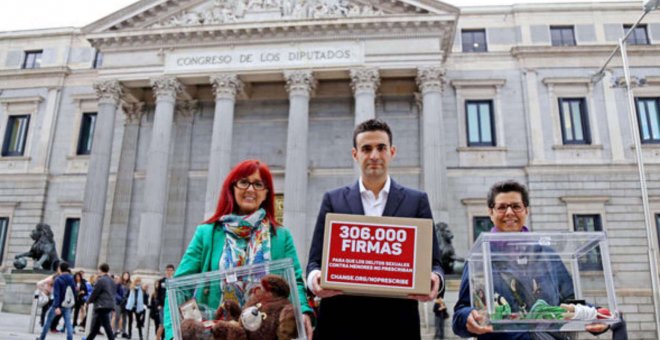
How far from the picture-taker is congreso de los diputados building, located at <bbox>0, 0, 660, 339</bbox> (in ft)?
75.9

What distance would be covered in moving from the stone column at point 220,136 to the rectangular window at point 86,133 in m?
9.65

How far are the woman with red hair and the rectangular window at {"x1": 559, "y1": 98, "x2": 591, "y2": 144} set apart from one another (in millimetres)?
24918

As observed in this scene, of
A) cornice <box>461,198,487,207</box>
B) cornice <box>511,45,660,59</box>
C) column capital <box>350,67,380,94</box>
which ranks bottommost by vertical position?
cornice <box>461,198,487,207</box>

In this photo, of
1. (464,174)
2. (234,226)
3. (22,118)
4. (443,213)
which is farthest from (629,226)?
(22,118)

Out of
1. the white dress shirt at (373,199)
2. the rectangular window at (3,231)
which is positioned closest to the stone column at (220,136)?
the rectangular window at (3,231)

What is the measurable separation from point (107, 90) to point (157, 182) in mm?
5858

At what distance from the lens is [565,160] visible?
24.9m

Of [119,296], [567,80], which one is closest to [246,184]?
[119,296]

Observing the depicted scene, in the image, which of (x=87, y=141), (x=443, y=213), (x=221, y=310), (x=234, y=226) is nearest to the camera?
(x=221, y=310)

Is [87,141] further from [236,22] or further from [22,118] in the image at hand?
[236,22]

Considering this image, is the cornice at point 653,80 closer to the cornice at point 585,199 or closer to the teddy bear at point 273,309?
the cornice at point 585,199

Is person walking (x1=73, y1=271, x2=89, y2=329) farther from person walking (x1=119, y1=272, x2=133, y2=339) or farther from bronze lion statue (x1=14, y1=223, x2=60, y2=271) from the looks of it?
bronze lion statue (x1=14, y1=223, x2=60, y2=271)

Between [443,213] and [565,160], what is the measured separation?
8.41 metres

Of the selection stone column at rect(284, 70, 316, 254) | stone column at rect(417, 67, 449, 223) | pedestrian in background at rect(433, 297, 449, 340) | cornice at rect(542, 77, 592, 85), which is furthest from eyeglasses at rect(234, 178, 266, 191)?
cornice at rect(542, 77, 592, 85)
